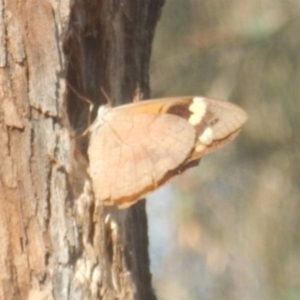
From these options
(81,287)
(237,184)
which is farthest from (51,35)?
(237,184)

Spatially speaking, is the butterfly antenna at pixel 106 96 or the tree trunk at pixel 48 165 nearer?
the tree trunk at pixel 48 165

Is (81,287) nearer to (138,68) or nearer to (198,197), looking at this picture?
(138,68)

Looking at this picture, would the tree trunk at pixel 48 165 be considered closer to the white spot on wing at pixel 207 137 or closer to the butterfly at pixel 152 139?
the butterfly at pixel 152 139

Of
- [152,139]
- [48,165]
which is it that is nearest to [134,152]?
[152,139]

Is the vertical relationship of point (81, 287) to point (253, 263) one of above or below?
above

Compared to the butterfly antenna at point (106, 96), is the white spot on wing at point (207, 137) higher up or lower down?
lower down

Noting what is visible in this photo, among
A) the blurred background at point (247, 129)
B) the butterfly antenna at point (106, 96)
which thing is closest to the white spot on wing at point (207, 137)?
the butterfly antenna at point (106, 96)
